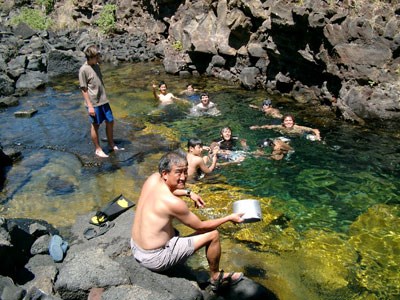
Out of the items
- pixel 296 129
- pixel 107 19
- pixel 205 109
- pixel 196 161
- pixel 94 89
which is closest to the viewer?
pixel 196 161

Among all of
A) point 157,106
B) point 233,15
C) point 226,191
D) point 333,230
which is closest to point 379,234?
point 333,230

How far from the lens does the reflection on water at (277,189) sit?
231 inches

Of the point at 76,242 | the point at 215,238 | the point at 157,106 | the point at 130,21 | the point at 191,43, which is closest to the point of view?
the point at 215,238

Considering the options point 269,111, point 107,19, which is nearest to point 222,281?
point 269,111

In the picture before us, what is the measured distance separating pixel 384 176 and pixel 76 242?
21.3 feet

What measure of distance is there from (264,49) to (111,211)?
1123 cm

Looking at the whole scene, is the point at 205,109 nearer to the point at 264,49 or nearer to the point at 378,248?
the point at 264,49

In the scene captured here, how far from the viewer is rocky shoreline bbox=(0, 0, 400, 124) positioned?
1157cm

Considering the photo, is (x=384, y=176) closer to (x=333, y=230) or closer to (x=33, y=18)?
(x=333, y=230)

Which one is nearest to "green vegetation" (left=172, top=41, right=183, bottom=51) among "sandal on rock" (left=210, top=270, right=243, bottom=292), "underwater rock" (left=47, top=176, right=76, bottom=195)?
"underwater rock" (left=47, top=176, right=76, bottom=195)

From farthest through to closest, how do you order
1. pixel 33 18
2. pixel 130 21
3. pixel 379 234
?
pixel 33 18
pixel 130 21
pixel 379 234

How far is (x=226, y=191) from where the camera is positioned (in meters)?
8.23

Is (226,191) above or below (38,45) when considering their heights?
above

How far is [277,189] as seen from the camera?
8406 millimetres
